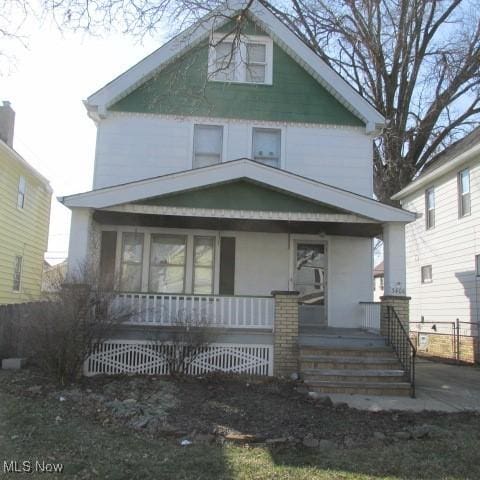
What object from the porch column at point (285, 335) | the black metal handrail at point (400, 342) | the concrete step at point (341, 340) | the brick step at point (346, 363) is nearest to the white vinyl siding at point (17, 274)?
the porch column at point (285, 335)

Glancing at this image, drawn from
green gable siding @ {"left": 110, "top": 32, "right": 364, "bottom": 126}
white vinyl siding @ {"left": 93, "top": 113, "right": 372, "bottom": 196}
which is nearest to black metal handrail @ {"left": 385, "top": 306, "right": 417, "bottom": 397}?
white vinyl siding @ {"left": 93, "top": 113, "right": 372, "bottom": 196}

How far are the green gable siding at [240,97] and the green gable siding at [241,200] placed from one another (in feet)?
9.92

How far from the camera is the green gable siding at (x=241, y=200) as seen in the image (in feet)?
32.2

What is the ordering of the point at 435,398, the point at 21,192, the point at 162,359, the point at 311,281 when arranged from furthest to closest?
the point at 21,192, the point at 311,281, the point at 162,359, the point at 435,398

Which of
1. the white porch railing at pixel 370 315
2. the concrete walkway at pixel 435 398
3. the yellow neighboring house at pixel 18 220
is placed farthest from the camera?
the yellow neighboring house at pixel 18 220

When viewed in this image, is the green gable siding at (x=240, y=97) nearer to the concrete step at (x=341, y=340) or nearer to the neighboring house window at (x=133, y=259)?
the neighboring house window at (x=133, y=259)

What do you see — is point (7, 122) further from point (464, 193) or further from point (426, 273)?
point (426, 273)

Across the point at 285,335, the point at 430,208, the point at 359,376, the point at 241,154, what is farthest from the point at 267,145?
the point at 430,208

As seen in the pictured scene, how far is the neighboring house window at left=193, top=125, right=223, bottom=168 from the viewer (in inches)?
488

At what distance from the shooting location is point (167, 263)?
11969mm

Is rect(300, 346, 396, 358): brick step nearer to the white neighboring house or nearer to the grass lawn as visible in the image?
the grass lawn

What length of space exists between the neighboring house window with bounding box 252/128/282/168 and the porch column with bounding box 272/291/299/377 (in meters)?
4.08

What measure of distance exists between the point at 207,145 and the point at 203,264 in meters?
2.93

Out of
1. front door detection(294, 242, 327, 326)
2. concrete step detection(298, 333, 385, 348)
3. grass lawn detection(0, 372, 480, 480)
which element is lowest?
grass lawn detection(0, 372, 480, 480)
